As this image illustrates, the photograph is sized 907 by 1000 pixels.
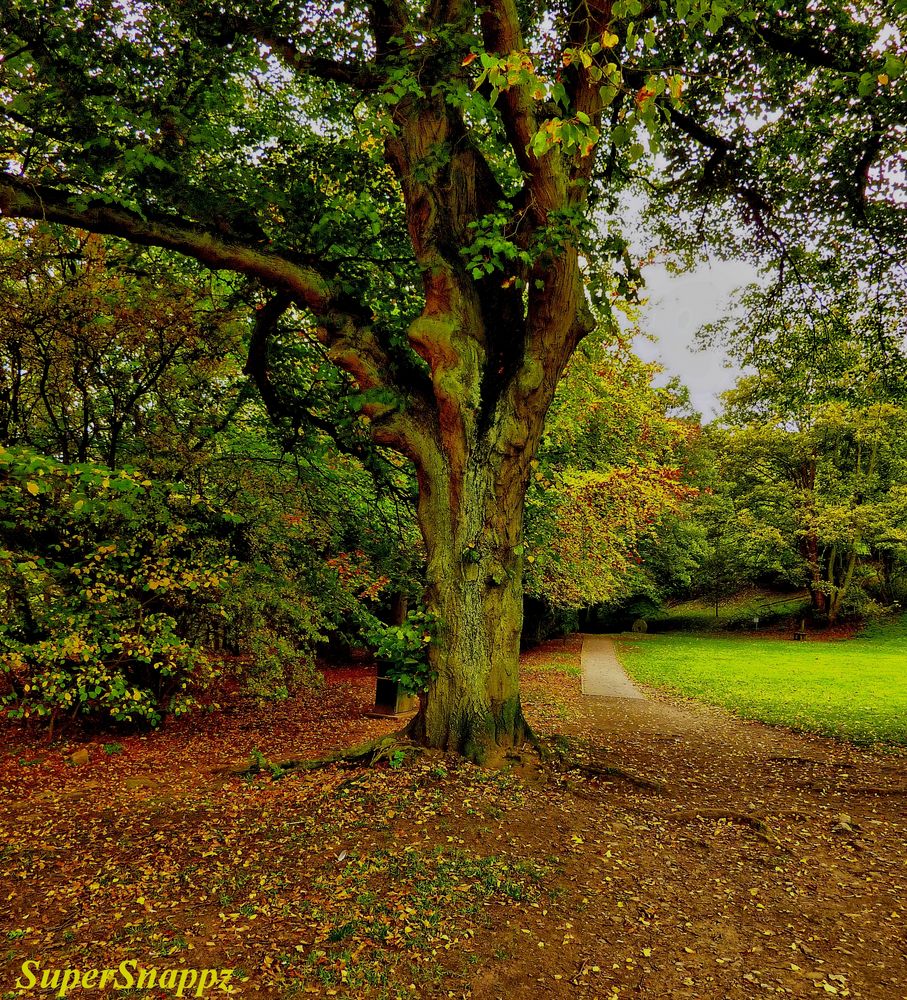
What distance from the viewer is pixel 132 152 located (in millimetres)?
4910

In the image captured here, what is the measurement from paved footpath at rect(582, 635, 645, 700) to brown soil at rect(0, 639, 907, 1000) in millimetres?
Result: 8002

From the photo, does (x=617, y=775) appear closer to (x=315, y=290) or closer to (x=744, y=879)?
(x=744, y=879)

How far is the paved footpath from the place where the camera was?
14.7 meters

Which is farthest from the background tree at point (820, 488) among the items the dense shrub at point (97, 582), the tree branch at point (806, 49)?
the dense shrub at point (97, 582)

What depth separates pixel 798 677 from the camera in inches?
674

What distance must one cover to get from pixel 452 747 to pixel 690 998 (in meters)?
2.77

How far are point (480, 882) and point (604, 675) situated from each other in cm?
1533

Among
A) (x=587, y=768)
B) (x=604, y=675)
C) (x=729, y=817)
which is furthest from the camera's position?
(x=604, y=675)

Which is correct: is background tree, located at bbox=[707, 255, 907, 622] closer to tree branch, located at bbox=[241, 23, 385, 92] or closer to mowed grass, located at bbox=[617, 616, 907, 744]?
mowed grass, located at bbox=[617, 616, 907, 744]

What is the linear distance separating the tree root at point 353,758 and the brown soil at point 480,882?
201 millimetres

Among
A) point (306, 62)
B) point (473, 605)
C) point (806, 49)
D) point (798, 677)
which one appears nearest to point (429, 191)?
point (306, 62)

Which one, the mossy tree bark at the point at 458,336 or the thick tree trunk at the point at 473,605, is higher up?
the mossy tree bark at the point at 458,336

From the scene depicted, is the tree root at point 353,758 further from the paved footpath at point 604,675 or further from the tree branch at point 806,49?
the paved footpath at point 604,675

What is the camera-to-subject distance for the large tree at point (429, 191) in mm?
5199
